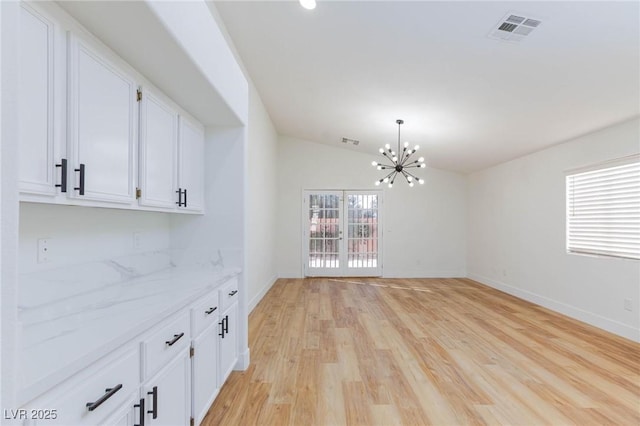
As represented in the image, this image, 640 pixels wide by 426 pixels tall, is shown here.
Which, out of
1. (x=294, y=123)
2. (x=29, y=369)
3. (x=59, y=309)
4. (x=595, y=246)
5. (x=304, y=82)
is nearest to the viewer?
(x=29, y=369)

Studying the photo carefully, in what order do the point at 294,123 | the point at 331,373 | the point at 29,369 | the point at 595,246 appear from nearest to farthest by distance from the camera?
the point at 29,369, the point at 331,373, the point at 595,246, the point at 294,123

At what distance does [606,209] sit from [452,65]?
2793 millimetres

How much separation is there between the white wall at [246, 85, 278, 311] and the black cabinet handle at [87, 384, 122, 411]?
2.96m

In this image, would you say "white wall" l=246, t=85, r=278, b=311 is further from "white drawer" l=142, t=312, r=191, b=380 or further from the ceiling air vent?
the ceiling air vent

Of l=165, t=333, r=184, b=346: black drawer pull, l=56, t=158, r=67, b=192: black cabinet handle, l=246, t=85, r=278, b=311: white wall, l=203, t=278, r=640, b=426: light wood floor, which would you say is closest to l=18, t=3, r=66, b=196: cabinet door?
l=56, t=158, r=67, b=192: black cabinet handle

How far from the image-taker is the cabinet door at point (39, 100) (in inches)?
44.3

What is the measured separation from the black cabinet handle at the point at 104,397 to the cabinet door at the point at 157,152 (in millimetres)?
1064

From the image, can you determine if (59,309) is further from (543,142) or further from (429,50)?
(543,142)

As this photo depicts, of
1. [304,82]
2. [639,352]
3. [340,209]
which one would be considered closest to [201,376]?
[304,82]

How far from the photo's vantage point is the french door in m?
7.58

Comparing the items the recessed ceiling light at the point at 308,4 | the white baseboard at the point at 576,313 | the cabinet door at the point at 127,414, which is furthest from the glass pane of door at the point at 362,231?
the cabinet door at the point at 127,414

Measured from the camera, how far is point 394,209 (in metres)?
7.59

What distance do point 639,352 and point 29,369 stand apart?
4736 mm

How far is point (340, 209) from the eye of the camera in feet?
25.0
